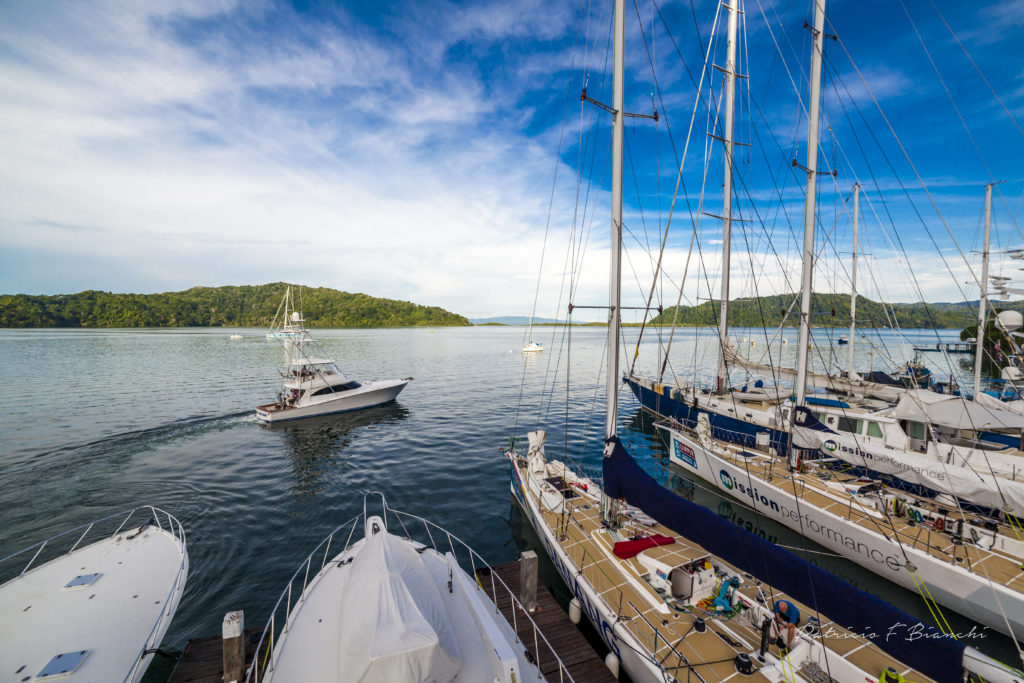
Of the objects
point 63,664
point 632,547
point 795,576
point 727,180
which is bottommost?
point 63,664

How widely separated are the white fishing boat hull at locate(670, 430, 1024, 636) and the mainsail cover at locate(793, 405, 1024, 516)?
74.3 inches

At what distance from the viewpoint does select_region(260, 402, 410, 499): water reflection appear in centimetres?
1870

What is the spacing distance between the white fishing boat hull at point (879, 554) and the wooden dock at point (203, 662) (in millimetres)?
12510

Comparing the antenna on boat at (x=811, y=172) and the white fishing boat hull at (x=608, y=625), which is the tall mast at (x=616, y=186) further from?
the antenna on boat at (x=811, y=172)

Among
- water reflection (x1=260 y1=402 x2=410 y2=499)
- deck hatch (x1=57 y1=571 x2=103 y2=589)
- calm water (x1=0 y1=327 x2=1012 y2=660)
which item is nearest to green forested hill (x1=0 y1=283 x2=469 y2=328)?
calm water (x1=0 y1=327 x2=1012 y2=660)

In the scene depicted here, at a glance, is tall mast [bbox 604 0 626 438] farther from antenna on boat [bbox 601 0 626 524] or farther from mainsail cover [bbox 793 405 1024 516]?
mainsail cover [bbox 793 405 1024 516]

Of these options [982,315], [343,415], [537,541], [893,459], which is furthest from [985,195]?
[343,415]

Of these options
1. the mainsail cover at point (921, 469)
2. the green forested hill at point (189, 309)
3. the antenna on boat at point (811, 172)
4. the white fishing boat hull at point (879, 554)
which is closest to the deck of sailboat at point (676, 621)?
the white fishing boat hull at point (879, 554)

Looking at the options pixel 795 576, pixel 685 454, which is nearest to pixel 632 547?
pixel 795 576

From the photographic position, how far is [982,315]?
20.7 m

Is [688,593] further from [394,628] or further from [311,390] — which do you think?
[311,390]

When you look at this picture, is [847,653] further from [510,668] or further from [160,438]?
→ [160,438]

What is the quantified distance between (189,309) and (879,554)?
21482cm

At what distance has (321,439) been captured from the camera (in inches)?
989
